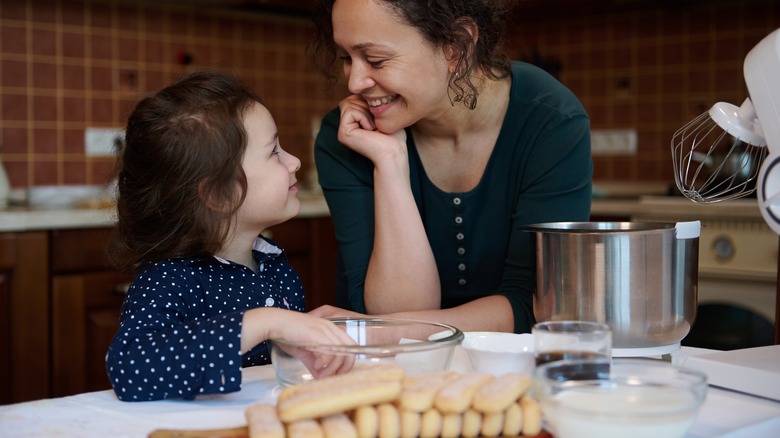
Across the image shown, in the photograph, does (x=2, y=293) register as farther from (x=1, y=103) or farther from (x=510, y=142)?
(x=510, y=142)

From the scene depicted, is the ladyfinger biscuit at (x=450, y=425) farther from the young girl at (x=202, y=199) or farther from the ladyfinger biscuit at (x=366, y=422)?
the young girl at (x=202, y=199)

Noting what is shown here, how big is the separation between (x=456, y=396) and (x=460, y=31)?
80 centimetres

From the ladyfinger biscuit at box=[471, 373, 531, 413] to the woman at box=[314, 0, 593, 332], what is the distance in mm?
464

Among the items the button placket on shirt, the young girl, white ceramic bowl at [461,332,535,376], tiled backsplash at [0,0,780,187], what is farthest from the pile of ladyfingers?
tiled backsplash at [0,0,780,187]

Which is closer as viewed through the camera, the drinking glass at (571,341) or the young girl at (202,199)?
the drinking glass at (571,341)

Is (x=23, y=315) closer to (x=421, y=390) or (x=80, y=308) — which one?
(x=80, y=308)

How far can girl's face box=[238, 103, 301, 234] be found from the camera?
4.10 ft

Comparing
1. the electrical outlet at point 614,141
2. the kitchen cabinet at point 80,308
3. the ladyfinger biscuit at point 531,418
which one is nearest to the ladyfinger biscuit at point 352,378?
the ladyfinger biscuit at point 531,418

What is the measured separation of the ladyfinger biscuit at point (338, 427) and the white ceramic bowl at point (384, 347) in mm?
110

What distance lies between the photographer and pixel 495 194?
1.47 m

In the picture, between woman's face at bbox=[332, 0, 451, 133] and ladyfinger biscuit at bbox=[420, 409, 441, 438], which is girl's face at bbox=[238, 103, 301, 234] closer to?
woman's face at bbox=[332, 0, 451, 133]

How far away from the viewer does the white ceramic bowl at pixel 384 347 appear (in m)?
0.80

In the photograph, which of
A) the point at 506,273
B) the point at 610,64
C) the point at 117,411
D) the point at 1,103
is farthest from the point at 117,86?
the point at 117,411

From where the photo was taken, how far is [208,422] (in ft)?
2.63
